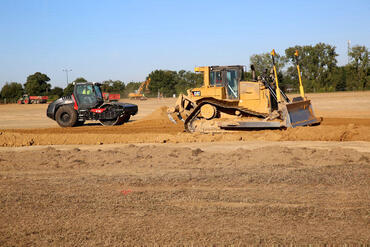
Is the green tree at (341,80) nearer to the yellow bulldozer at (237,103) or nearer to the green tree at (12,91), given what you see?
the yellow bulldozer at (237,103)

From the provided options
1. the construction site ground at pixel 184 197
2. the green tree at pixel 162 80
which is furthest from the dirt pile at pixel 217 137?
the green tree at pixel 162 80

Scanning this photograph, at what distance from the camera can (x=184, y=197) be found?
6855 mm

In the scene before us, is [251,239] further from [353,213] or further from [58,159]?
[58,159]

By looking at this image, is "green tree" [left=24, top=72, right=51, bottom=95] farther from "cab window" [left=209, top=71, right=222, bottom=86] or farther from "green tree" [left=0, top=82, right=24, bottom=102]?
"cab window" [left=209, top=71, right=222, bottom=86]

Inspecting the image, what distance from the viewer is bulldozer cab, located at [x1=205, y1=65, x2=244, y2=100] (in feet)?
50.1

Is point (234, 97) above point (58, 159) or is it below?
above

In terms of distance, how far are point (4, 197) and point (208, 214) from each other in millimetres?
3616

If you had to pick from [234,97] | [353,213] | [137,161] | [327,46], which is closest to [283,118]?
[234,97]

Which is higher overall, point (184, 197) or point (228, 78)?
point (228, 78)

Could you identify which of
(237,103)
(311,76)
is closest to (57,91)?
(311,76)

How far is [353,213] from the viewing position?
19.2ft

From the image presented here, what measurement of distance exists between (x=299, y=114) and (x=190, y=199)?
935 cm

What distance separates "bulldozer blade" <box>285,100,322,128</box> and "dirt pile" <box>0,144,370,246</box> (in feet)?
12.2

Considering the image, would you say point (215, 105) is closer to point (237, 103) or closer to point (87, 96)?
point (237, 103)
